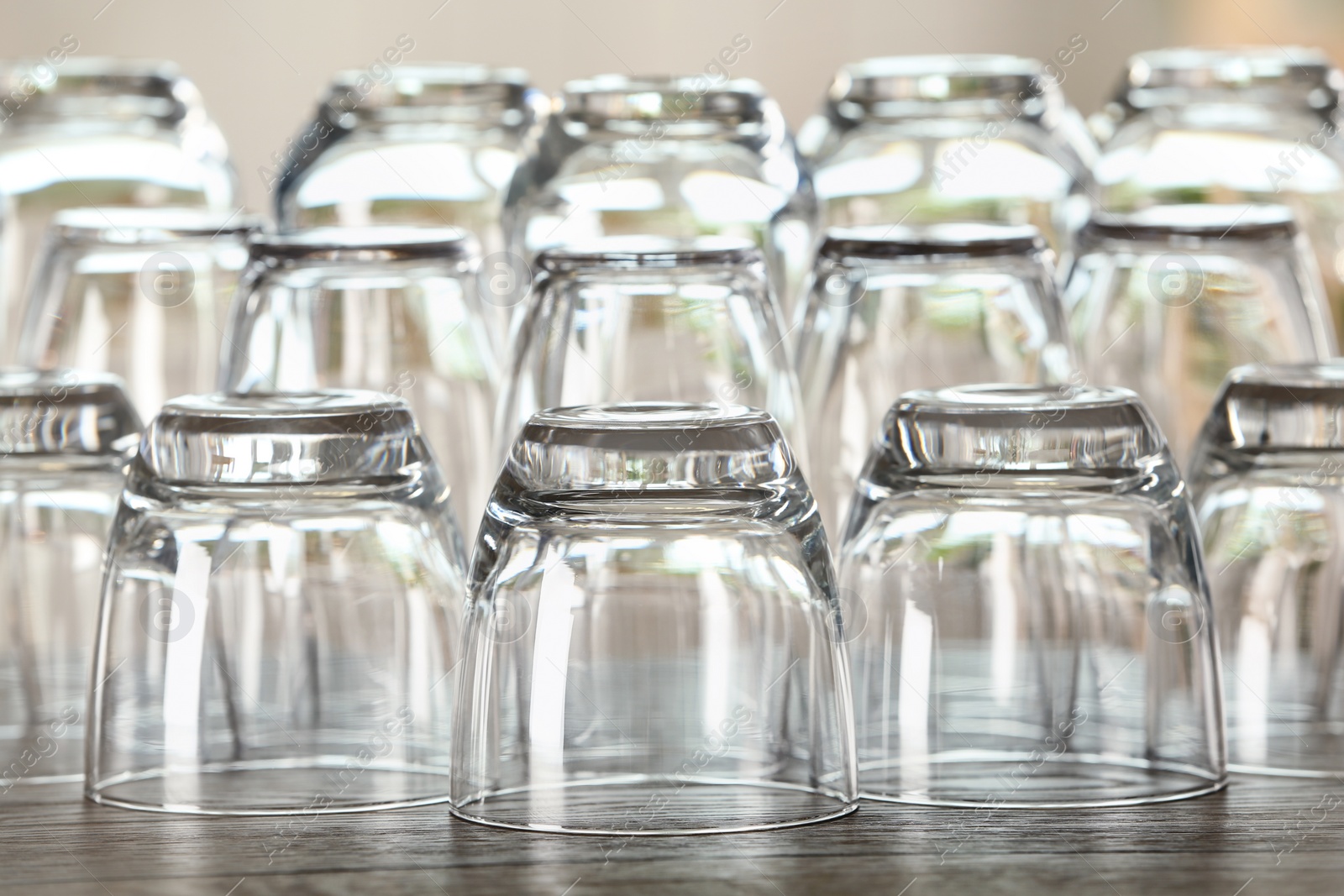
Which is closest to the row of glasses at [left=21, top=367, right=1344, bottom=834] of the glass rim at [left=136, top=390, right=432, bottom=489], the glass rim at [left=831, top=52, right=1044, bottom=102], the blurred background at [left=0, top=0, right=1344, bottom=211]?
the glass rim at [left=136, top=390, right=432, bottom=489]

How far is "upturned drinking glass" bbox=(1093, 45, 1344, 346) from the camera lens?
2.35 feet

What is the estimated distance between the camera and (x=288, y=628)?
486 millimetres

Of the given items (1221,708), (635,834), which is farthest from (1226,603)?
(635,834)

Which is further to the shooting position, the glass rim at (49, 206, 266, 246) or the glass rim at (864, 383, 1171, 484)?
the glass rim at (49, 206, 266, 246)

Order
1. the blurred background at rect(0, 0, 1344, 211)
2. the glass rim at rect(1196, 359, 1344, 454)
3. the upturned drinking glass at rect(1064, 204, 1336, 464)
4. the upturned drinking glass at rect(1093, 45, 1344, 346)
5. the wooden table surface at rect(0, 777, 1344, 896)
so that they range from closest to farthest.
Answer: the wooden table surface at rect(0, 777, 1344, 896)
the glass rim at rect(1196, 359, 1344, 454)
the upturned drinking glass at rect(1064, 204, 1336, 464)
the upturned drinking glass at rect(1093, 45, 1344, 346)
the blurred background at rect(0, 0, 1344, 211)

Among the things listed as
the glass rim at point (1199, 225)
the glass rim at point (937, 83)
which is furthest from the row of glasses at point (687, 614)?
the glass rim at point (937, 83)

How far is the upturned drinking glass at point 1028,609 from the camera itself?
0.46m

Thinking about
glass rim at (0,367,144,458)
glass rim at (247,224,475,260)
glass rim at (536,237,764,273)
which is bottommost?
glass rim at (0,367,144,458)

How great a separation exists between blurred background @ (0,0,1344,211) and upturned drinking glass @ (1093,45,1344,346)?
146 cm

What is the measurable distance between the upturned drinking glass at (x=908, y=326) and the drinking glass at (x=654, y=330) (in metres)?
0.03

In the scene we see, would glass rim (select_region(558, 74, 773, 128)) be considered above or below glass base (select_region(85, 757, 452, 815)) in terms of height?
above

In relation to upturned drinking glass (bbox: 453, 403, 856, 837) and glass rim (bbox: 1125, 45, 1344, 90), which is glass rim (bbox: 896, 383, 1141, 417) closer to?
upturned drinking glass (bbox: 453, 403, 856, 837)

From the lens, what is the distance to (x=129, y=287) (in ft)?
2.16

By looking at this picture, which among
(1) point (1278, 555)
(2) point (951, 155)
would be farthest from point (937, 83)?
(1) point (1278, 555)
